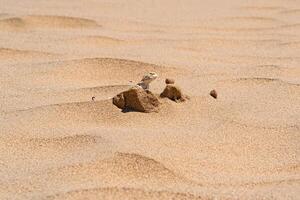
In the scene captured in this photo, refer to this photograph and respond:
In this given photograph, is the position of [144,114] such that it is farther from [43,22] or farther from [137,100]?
[43,22]

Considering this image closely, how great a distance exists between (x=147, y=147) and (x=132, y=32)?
4.53ft

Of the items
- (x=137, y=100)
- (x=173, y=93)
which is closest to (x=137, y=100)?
(x=137, y=100)

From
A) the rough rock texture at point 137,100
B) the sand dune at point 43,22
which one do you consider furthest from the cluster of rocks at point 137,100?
the sand dune at point 43,22

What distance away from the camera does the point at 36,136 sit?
1587 mm

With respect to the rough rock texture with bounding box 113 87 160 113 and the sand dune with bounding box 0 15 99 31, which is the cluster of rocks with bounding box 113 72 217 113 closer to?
the rough rock texture with bounding box 113 87 160 113

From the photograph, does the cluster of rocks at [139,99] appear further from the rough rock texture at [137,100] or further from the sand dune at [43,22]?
the sand dune at [43,22]

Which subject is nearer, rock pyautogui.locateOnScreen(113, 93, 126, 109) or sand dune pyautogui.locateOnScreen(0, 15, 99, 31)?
rock pyautogui.locateOnScreen(113, 93, 126, 109)

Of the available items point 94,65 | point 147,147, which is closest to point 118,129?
point 147,147

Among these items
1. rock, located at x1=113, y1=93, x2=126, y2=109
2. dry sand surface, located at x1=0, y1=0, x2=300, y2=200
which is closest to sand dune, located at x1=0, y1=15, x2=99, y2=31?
dry sand surface, located at x1=0, y1=0, x2=300, y2=200

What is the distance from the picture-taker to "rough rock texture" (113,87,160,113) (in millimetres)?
1688

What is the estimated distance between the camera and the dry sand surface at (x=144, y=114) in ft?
4.46

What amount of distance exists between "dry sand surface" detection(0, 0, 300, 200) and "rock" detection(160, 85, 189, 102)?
0.03 m

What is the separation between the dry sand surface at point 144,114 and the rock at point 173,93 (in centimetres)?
3

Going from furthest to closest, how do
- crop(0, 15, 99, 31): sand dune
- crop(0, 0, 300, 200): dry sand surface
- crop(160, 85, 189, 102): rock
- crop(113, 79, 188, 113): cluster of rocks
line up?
crop(0, 15, 99, 31): sand dune → crop(160, 85, 189, 102): rock → crop(113, 79, 188, 113): cluster of rocks → crop(0, 0, 300, 200): dry sand surface
